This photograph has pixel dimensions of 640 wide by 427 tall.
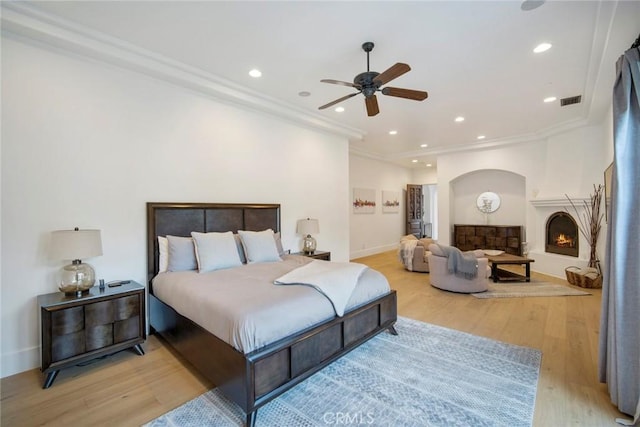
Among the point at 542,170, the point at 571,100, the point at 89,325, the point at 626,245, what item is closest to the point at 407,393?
the point at 626,245

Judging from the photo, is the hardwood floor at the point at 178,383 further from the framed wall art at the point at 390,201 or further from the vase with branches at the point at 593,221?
the framed wall art at the point at 390,201

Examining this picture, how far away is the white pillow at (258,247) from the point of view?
3709 millimetres

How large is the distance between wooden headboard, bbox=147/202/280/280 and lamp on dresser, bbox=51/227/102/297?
26.6 inches

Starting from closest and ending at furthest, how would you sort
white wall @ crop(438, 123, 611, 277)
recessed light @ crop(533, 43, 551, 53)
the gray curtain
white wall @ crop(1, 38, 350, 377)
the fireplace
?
the gray curtain
white wall @ crop(1, 38, 350, 377)
recessed light @ crop(533, 43, 551, 53)
white wall @ crop(438, 123, 611, 277)
the fireplace

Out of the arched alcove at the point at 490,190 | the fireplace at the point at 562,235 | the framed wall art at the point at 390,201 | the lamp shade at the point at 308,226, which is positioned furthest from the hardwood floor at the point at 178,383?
the framed wall art at the point at 390,201

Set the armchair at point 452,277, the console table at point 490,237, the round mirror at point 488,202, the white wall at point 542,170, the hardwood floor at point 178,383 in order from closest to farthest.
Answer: the hardwood floor at point 178,383 < the armchair at point 452,277 < the white wall at point 542,170 < the console table at point 490,237 < the round mirror at point 488,202

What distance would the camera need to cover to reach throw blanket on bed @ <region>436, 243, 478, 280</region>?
4594 millimetres

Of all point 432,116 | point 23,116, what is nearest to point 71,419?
point 23,116

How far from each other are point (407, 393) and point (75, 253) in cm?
301

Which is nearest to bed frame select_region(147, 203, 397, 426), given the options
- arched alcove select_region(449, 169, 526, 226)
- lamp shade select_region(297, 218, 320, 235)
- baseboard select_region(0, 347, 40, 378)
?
baseboard select_region(0, 347, 40, 378)

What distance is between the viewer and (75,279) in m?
2.59

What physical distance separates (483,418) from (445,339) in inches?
46.0

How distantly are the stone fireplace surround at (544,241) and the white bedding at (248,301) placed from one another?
4.95m

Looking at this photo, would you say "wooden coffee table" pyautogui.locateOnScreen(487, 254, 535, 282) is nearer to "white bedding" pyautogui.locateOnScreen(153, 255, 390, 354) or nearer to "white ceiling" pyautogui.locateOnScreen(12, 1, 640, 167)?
"white ceiling" pyautogui.locateOnScreen(12, 1, 640, 167)
